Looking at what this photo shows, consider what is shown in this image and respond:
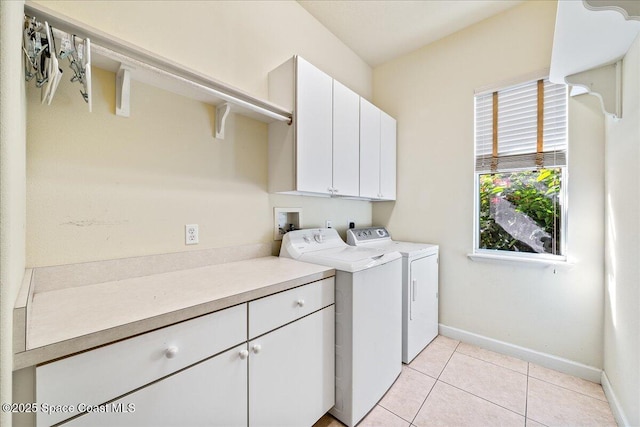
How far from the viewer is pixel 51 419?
0.63 metres

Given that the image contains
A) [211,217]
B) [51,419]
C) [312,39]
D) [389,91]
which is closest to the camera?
[51,419]

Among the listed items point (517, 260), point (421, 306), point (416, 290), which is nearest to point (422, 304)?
point (421, 306)

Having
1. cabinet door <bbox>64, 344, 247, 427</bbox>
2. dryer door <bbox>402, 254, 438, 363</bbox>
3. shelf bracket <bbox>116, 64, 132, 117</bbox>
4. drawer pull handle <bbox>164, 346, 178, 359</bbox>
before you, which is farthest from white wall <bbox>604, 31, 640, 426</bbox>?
shelf bracket <bbox>116, 64, 132, 117</bbox>

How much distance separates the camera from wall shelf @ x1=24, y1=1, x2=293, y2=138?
917 millimetres

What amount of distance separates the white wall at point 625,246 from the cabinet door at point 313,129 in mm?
1598

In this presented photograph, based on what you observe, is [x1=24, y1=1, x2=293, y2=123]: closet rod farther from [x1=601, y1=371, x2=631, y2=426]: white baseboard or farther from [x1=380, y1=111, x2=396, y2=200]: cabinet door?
[x1=601, y1=371, x2=631, y2=426]: white baseboard

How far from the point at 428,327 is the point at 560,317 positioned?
947 millimetres

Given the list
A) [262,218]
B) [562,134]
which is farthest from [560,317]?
[262,218]

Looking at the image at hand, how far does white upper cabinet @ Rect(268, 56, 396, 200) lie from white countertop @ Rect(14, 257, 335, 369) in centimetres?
67

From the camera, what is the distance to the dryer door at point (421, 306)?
6.55 ft

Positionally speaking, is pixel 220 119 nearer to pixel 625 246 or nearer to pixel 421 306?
pixel 421 306

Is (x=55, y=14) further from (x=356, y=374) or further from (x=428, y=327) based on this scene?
(x=428, y=327)

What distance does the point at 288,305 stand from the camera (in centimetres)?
121

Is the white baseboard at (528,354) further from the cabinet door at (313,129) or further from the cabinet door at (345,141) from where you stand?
the cabinet door at (313,129)
